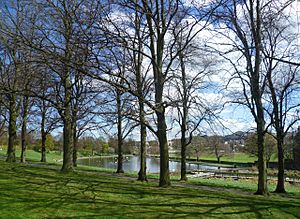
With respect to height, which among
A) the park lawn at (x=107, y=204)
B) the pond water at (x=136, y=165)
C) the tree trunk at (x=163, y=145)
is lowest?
the pond water at (x=136, y=165)

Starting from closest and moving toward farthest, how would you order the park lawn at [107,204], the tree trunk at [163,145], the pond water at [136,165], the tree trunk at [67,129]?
the park lawn at [107,204] < the tree trunk at [163,145] < the tree trunk at [67,129] < the pond water at [136,165]

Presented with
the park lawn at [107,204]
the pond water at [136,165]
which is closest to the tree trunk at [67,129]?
the park lawn at [107,204]

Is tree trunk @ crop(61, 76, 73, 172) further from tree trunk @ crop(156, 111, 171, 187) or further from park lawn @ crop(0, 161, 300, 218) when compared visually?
tree trunk @ crop(156, 111, 171, 187)

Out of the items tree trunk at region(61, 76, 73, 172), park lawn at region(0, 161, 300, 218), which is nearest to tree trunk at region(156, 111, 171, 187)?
park lawn at region(0, 161, 300, 218)

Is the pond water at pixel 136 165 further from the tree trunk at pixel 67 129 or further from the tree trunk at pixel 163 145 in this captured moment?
the tree trunk at pixel 163 145

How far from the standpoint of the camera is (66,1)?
1494cm

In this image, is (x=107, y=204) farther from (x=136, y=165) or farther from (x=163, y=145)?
(x=136, y=165)

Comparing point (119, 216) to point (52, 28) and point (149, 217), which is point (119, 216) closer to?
point (149, 217)

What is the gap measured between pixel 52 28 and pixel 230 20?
729 cm

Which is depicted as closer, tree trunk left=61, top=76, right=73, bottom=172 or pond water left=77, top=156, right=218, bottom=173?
tree trunk left=61, top=76, right=73, bottom=172

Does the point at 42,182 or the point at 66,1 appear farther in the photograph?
the point at 66,1

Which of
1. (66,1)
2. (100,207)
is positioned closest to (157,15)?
(66,1)

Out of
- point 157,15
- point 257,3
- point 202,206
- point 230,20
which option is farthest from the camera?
point 257,3

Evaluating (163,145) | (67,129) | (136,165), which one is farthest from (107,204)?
(136,165)
